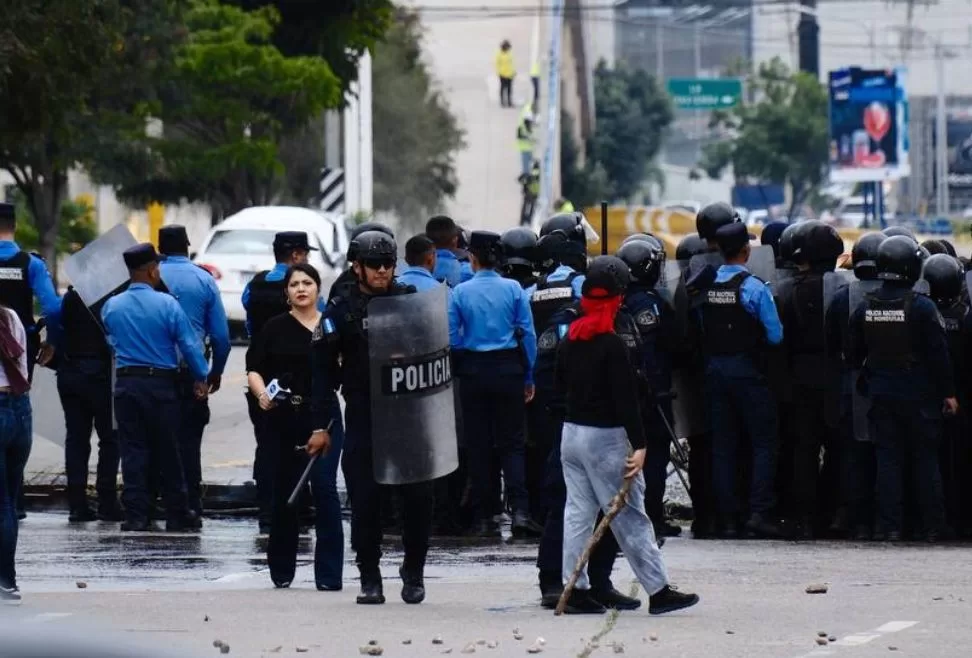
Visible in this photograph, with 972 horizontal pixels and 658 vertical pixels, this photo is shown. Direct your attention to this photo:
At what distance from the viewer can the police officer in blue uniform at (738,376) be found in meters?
13.2

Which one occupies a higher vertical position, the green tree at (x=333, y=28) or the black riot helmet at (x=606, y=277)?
the green tree at (x=333, y=28)

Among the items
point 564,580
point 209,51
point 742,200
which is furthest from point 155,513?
point 742,200

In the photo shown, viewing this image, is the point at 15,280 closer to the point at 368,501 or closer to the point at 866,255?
the point at 368,501

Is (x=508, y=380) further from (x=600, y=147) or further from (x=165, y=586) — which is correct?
(x=600, y=147)

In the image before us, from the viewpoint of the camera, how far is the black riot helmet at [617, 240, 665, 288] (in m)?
12.7

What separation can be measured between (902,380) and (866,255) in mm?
767

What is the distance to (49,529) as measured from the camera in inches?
575

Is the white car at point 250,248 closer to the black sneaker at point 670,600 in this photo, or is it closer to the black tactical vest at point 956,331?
the black tactical vest at point 956,331

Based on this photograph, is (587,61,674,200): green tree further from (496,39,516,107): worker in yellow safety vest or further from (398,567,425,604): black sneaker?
(398,567,425,604): black sneaker

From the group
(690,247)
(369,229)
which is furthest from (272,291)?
(690,247)

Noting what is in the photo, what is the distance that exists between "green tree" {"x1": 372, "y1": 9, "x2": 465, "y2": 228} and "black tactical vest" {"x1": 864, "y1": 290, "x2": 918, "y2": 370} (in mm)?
47259

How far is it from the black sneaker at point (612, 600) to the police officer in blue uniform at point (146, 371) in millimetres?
3994

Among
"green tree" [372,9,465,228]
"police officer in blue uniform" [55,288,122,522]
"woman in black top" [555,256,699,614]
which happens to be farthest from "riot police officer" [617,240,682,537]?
"green tree" [372,9,465,228]

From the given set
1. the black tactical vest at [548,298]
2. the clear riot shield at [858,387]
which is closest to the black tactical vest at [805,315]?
the clear riot shield at [858,387]
